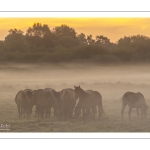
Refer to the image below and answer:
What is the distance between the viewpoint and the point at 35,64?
793 inches

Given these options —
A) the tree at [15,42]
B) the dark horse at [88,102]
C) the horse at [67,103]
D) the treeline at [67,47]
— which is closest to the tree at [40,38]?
the treeline at [67,47]

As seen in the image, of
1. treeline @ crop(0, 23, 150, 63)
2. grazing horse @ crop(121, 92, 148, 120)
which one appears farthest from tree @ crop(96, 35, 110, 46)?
grazing horse @ crop(121, 92, 148, 120)

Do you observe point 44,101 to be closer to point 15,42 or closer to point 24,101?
point 24,101

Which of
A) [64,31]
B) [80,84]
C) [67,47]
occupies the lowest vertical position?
[80,84]

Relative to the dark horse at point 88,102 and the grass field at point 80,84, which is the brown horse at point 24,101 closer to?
the grass field at point 80,84

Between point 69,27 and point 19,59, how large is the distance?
4.68 ft

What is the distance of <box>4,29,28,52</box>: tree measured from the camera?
66.2 ft

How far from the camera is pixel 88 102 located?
20.3 metres

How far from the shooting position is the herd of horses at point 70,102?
20125 mm

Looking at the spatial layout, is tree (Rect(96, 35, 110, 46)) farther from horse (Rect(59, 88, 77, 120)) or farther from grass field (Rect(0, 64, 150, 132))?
horse (Rect(59, 88, 77, 120))

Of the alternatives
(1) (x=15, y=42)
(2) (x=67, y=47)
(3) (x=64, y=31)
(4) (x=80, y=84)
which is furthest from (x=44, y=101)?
(3) (x=64, y=31)

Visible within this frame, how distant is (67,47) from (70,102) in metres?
1.33
